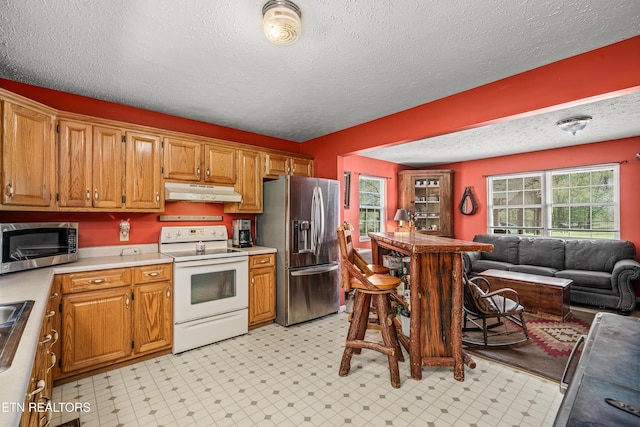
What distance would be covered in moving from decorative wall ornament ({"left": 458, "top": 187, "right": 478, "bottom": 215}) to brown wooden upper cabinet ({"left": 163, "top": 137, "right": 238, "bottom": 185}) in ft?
16.3

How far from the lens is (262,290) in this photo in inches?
142

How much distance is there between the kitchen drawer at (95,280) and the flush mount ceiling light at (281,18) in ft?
7.65

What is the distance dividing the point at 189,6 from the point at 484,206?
6234 mm

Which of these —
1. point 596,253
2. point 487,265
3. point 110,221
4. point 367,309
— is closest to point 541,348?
point 367,309

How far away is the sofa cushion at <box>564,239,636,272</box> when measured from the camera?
170 inches

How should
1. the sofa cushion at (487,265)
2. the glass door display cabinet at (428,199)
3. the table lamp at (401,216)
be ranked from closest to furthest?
1. the sofa cushion at (487,265)
2. the table lamp at (401,216)
3. the glass door display cabinet at (428,199)

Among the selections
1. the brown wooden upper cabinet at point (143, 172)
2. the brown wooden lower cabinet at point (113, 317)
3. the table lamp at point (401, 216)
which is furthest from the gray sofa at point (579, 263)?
the brown wooden upper cabinet at point (143, 172)

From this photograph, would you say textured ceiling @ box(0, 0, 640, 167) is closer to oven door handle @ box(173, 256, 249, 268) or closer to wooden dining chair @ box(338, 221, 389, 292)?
wooden dining chair @ box(338, 221, 389, 292)

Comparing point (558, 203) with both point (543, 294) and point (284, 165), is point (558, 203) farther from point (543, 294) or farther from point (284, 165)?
point (284, 165)

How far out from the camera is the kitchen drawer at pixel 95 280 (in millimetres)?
2371

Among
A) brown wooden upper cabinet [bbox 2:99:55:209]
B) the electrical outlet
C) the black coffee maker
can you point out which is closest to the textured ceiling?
brown wooden upper cabinet [bbox 2:99:55:209]

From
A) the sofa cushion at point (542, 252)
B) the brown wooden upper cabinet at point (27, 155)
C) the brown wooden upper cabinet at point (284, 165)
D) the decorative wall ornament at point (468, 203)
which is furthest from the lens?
the decorative wall ornament at point (468, 203)

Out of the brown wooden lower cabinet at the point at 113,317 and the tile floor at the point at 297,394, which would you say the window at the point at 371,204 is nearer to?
the tile floor at the point at 297,394

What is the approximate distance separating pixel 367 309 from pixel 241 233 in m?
2.03
